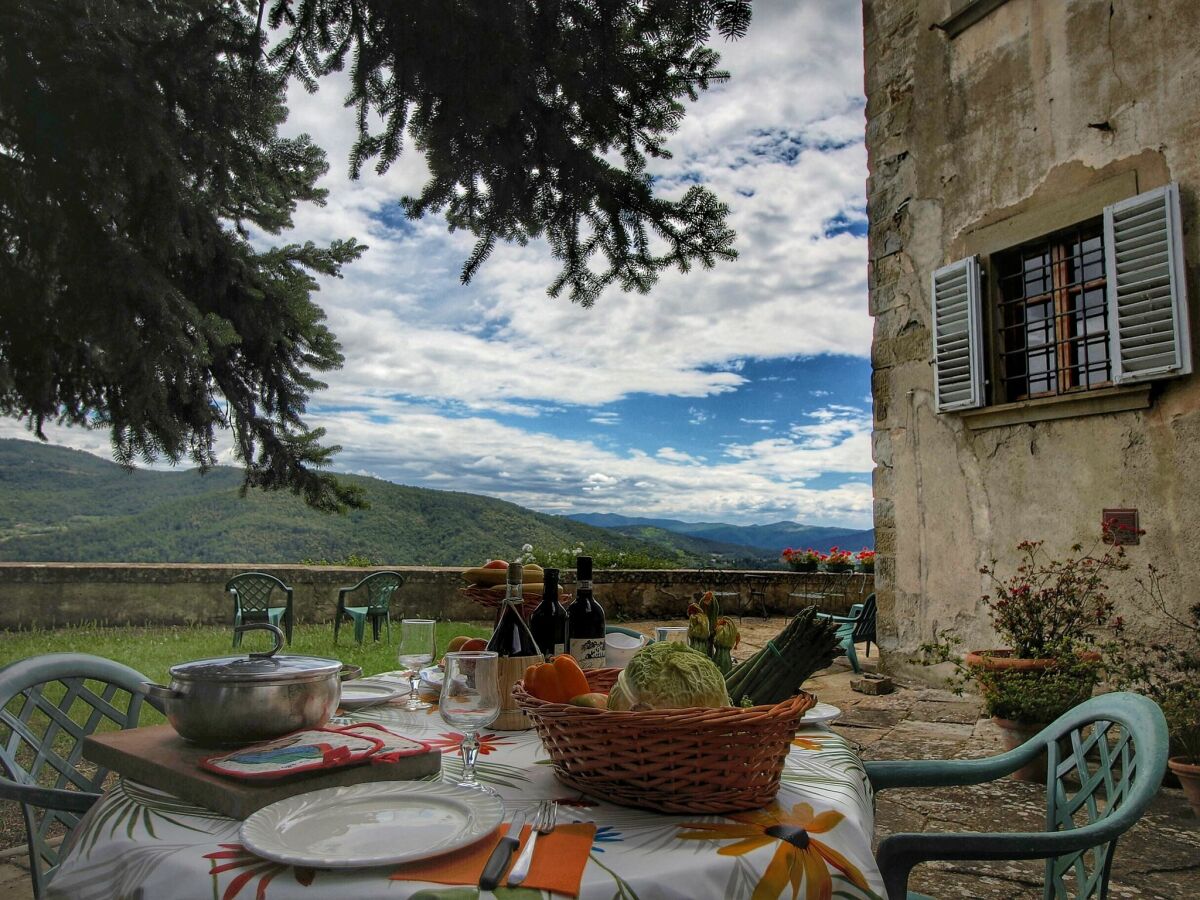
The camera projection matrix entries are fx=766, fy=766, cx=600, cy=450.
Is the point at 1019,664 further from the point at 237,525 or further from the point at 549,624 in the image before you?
the point at 237,525

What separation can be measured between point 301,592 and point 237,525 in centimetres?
2503

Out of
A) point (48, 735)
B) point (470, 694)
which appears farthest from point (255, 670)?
point (48, 735)

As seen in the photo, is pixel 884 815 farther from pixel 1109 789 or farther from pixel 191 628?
pixel 191 628

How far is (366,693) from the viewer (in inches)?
68.6

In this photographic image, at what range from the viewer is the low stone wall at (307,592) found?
9.02 metres

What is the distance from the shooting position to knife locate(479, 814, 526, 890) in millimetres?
796

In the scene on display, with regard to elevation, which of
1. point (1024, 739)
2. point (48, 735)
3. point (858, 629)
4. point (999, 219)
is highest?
point (999, 219)

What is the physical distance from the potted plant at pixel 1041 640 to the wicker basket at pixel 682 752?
3120 mm

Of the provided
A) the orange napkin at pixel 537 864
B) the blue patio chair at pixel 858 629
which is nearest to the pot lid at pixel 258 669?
the orange napkin at pixel 537 864

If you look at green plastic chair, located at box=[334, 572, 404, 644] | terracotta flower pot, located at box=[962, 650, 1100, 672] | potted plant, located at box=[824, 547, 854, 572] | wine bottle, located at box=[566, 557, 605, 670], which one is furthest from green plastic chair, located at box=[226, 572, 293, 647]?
potted plant, located at box=[824, 547, 854, 572]

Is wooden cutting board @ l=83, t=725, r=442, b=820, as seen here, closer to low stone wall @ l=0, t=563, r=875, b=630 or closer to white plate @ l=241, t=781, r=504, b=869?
white plate @ l=241, t=781, r=504, b=869

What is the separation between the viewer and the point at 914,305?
5617 mm

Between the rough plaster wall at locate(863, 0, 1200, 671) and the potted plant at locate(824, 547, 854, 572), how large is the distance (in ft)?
17.8

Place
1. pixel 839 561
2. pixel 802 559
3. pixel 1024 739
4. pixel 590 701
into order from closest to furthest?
1. pixel 590 701
2. pixel 1024 739
3. pixel 839 561
4. pixel 802 559
